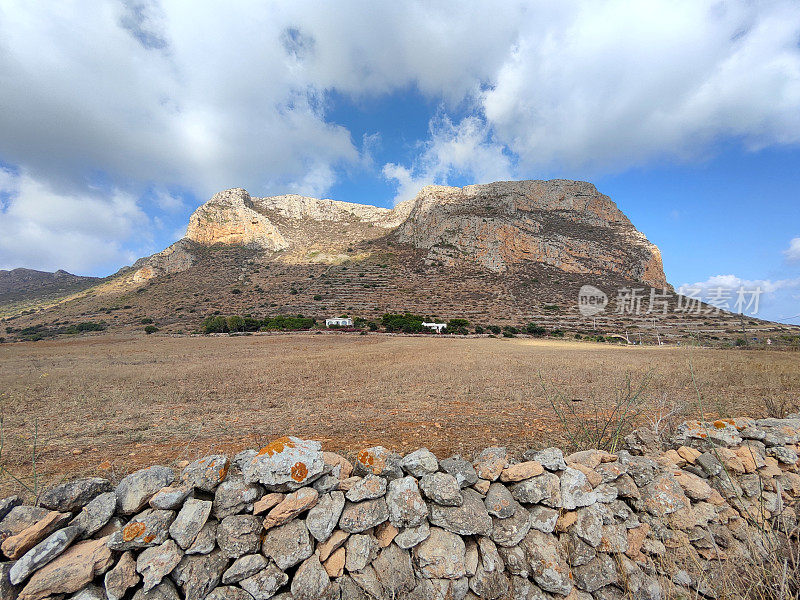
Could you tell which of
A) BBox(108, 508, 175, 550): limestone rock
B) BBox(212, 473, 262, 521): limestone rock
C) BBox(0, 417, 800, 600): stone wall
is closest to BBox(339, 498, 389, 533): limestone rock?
BBox(0, 417, 800, 600): stone wall

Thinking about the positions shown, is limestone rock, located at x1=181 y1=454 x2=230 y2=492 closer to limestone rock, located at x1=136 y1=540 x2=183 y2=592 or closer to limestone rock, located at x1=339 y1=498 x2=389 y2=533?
limestone rock, located at x1=136 y1=540 x2=183 y2=592

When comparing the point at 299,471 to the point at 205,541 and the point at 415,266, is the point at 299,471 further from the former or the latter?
the point at 415,266

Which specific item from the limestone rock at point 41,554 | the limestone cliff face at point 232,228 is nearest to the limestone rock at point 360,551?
the limestone rock at point 41,554

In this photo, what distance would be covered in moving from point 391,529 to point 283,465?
1129 millimetres

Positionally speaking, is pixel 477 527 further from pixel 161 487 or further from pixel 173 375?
pixel 173 375

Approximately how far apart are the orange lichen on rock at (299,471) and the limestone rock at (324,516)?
0.28m

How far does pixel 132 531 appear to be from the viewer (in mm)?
2225

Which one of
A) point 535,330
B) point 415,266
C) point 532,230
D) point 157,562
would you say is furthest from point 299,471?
point 532,230

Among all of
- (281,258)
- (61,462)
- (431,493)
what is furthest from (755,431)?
(281,258)

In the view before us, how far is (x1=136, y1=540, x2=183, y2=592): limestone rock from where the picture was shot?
7.00 ft

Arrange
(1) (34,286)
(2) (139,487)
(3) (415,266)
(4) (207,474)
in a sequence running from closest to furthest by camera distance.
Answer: (2) (139,487)
(4) (207,474)
(3) (415,266)
(1) (34,286)

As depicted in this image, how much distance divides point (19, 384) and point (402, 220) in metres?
97.7

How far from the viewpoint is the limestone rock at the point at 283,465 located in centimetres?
255

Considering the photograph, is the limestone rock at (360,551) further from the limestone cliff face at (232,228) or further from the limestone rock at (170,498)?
the limestone cliff face at (232,228)
